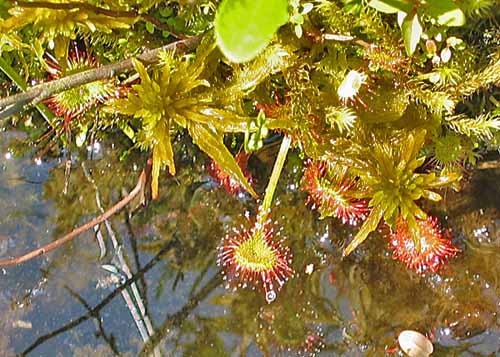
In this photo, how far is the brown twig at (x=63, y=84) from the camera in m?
0.86

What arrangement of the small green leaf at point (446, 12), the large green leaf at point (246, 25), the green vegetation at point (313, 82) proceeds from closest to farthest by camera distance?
1. the large green leaf at point (246, 25)
2. the small green leaf at point (446, 12)
3. the green vegetation at point (313, 82)

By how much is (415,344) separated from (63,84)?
2.32 feet

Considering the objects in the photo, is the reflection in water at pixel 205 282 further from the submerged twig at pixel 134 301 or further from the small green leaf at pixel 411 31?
the small green leaf at pixel 411 31

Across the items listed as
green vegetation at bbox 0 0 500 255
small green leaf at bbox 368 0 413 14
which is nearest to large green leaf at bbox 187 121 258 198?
green vegetation at bbox 0 0 500 255

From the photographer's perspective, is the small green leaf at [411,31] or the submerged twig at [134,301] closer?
the small green leaf at [411,31]

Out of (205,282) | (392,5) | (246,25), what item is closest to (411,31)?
(392,5)

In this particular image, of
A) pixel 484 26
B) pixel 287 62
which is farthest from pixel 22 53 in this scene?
pixel 484 26

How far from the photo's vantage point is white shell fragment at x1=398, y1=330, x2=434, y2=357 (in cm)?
112

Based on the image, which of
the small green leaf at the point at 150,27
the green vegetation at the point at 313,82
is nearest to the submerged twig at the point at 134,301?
the green vegetation at the point at 313,82

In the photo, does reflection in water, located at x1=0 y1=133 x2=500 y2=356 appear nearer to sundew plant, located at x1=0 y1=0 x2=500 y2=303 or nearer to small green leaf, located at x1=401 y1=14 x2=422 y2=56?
sundew plant, located at x1=0 y1=0 x2=500 y2=303

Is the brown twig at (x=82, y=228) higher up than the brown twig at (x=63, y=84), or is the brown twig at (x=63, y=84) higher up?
the brown twig at (x=63, y=84)

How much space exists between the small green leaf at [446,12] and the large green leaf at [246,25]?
0.86ft

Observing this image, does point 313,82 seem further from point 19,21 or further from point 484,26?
point 19,21

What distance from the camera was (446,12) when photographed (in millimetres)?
829
